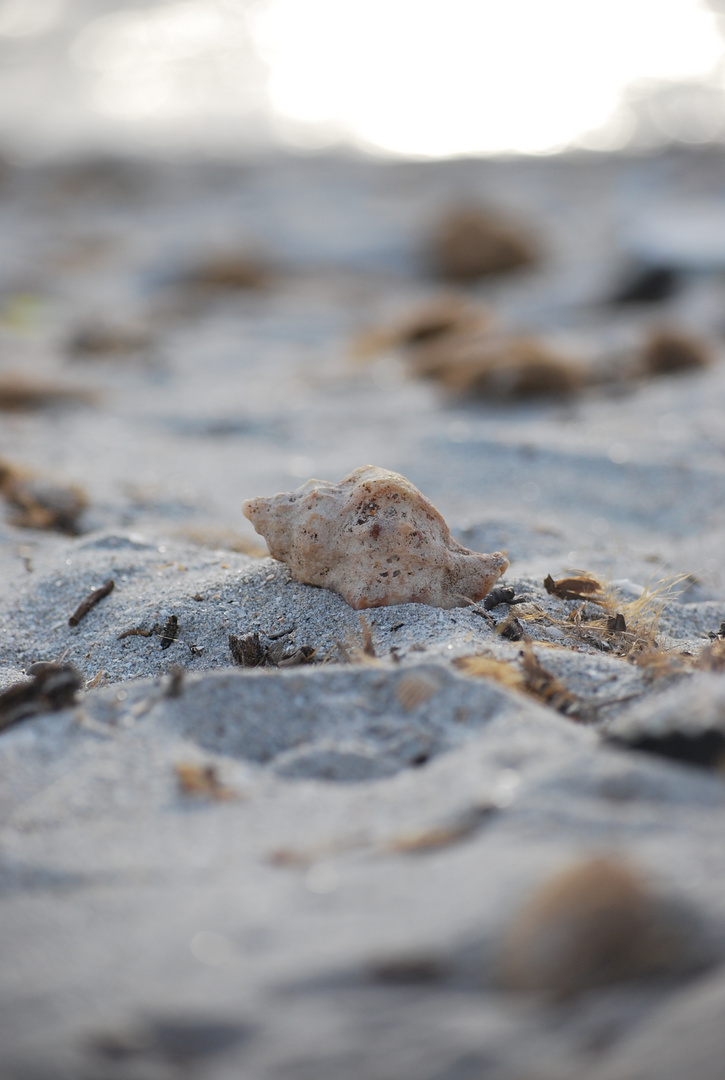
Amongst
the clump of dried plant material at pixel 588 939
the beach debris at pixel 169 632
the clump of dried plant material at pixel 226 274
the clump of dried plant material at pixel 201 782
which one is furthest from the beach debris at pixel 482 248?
the clump of dried plant material at pixel 588 939

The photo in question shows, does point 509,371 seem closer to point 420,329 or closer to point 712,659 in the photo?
point 420,329

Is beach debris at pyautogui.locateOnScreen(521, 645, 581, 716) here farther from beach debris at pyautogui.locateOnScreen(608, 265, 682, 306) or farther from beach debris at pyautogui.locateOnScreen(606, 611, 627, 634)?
beach debris at pyautogui.locateOnScreen(608, 265, 682, 306)

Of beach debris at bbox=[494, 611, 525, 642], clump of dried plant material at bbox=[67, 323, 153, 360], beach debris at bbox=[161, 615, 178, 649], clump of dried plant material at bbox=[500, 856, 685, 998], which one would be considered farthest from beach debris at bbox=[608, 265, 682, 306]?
clump of dried plant material at bbox=[500, 856, 685, 998]

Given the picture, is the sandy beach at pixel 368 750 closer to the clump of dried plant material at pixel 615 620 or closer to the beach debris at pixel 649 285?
the clump of dried plant material at pixel 615 620

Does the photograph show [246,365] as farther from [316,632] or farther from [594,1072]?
[594,1072]

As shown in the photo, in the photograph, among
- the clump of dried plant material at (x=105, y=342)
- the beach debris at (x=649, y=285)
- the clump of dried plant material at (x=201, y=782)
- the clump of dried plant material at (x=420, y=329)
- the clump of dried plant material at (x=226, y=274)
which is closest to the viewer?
the clump of dried plant material at (x=201, y=782)

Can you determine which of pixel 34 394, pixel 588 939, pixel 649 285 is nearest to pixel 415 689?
pixel 588 939
